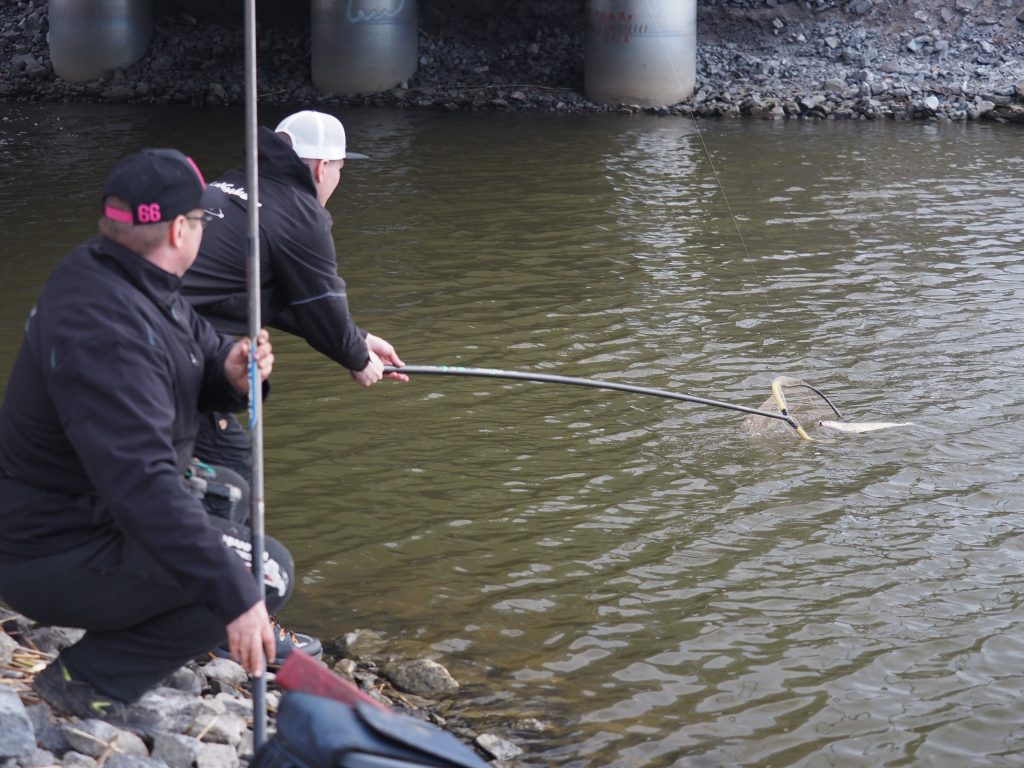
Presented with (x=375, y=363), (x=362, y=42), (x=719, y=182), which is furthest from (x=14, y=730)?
(x=362, y=42)

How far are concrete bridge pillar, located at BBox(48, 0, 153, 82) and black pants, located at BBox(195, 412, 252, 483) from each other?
2340cm

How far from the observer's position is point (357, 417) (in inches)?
303

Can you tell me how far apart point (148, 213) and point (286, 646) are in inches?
71.7

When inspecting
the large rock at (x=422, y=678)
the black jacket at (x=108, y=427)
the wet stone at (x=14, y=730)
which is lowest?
the large rock at (x=422, y=678)

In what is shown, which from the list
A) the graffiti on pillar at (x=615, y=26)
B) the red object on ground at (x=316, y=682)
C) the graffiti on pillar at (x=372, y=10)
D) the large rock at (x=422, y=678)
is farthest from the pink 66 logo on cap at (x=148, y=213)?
the graffiti on pillar at (x=372, y=10)

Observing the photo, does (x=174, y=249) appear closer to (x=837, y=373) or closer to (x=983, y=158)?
(x=837, y=373)

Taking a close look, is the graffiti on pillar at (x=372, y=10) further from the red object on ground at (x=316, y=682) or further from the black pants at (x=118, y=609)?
the red object on ground at (x=316, y=682)

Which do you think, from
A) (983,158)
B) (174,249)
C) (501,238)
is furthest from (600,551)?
(983,158)

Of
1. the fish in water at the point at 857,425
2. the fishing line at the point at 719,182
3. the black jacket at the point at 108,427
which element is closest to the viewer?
the black jacket at the point at 108,427

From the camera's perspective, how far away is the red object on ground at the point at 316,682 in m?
2.79

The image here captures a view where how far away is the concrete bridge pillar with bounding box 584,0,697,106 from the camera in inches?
867

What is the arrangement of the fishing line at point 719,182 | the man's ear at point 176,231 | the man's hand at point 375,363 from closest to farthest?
the man's ear at point 176,231 → the man's hand at point 375,363 → the fishing line at point 719,182

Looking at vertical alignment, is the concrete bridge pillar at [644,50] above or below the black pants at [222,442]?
above

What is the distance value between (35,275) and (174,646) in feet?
27.4
